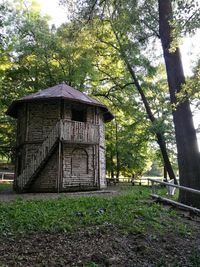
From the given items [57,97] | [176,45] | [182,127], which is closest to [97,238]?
[182,127]

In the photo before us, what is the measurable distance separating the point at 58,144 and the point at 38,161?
1.52 meters

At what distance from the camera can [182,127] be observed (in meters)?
9.50

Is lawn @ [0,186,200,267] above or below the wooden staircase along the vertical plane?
below

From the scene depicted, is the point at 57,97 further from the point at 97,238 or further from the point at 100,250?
the point at 100,250

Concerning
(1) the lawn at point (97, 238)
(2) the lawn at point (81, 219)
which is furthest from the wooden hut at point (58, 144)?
(1) the lawn at point (97, 238)

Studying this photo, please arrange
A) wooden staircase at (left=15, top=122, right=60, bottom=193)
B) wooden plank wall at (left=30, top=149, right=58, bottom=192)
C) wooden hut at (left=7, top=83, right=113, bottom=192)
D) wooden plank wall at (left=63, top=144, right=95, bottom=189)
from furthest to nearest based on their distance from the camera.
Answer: wooden plank wall at (left=63, top=144, right=95, bottom=189) → wooden plank wall at (left=30, top=149, right=58, bottom=192) → wooden hut at (left=7, top=83, right=113, bottom=192) → wooden staircase at (left=15, top=122, right=60, bottom=193)

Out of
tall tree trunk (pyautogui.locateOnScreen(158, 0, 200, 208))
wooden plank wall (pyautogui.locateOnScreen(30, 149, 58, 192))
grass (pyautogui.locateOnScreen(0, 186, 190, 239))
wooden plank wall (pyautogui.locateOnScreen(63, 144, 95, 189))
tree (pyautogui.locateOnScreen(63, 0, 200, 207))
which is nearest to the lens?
grass (pyautogui.locateOnScreen(0, 186, 190, 239))

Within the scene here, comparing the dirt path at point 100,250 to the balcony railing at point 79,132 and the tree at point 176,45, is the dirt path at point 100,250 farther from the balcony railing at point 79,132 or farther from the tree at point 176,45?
the balcony railing at point 79,132

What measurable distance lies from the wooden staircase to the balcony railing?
0.36 metres

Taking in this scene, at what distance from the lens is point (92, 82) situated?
93.5 ft

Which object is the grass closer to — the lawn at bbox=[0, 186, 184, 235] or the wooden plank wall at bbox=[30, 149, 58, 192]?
the lawn at bbox=[0, 186, 184, 235]

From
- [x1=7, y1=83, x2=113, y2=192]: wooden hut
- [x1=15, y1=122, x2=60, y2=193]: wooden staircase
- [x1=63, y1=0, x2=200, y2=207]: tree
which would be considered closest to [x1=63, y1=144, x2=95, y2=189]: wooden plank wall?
[x1=7, y1=83, x2=113, y2=192]: wooden hut

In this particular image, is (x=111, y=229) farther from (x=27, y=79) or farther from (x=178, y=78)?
(x=27, y=79)

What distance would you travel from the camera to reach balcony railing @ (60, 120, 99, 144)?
1658 centimetres
